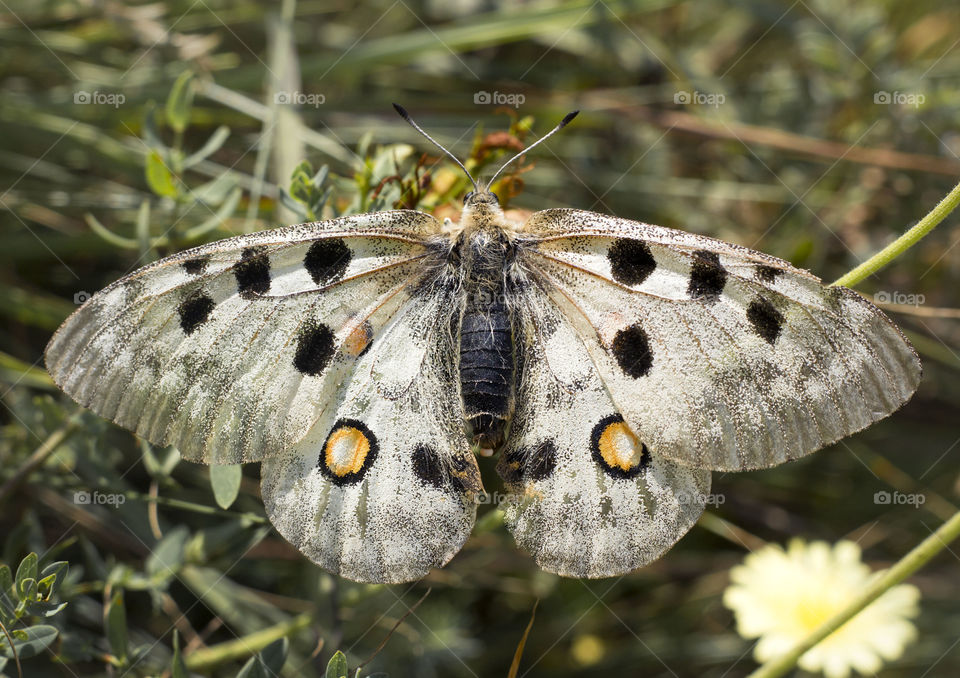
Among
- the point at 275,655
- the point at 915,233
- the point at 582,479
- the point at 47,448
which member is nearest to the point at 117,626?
the point at 275,655

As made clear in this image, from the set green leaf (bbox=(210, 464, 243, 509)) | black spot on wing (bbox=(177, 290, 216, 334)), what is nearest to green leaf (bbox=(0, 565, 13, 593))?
green leaf (bbox=(210, 464, 243, 509))

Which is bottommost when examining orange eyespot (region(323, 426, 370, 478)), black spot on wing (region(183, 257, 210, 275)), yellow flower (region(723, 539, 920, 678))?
yellow flower (region(723, 539, 920, 678))

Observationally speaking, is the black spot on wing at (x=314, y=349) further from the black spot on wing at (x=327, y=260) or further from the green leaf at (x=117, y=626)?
the green leaf at (x=117, y=626)

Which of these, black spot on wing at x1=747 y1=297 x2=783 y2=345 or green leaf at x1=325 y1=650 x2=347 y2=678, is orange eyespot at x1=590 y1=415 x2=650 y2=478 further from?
green leaf at x1=325 y1=650 x2=347 y2=678

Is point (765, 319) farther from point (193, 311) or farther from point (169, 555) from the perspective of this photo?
point (169, 555)

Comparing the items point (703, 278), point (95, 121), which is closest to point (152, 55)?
point (95, 121)

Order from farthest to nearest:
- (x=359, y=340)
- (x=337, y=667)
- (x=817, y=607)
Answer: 1. (x=817, y=607)
2. (x=359, y=340)
3. (x=337, y=667)
